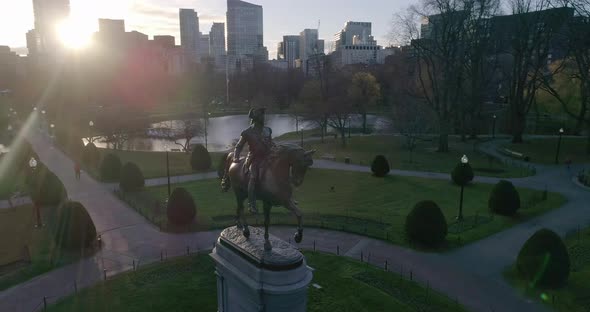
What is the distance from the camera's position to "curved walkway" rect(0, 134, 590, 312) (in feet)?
48.8

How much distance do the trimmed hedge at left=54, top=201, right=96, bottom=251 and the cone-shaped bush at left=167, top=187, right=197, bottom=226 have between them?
3838 mm

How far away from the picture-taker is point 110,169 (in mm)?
32594

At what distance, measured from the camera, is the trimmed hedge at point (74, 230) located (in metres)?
18.5

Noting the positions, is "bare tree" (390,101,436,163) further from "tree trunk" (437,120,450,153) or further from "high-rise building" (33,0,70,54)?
"high-rise building" (33,0,70,54)

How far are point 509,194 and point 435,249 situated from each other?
717 cm

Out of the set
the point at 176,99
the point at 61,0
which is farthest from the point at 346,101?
the point at 61,0

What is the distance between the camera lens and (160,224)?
72.1 feet

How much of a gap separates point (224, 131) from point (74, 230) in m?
51.9

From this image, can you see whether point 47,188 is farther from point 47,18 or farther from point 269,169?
point 47,18

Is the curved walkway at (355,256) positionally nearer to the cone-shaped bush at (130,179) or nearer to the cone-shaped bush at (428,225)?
the cone-shaped bush at (428,225)

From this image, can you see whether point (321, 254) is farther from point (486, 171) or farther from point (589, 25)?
point (589, 25)

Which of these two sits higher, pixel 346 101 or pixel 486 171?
pixel 346 101

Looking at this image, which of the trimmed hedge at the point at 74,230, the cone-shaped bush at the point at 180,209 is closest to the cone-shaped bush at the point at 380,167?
the cone-shaped bush at the point at 180,209

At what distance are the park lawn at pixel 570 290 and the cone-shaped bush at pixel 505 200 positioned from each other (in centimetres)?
490
